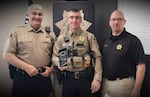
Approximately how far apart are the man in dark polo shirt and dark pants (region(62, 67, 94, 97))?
0.37ft

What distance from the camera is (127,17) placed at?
3.53ft

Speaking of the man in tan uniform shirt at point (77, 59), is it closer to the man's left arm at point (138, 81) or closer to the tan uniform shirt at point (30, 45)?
the tan uniform shirt at point (30, 45)

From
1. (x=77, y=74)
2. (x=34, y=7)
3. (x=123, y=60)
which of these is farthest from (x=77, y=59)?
(x=34, y=7)

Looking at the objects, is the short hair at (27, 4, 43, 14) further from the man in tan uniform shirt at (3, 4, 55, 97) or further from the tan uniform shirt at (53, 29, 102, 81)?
the tan uniform shirt at (53, 29, 102, 81)

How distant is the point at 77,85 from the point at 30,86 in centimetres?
23

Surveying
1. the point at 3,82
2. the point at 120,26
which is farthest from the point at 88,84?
the point at 3,82

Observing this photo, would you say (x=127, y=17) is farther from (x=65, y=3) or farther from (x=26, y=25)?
(x=26, y=25)

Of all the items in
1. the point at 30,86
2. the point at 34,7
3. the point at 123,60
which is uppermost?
the point at 34,7

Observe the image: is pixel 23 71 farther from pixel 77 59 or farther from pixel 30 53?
pixel 77 59

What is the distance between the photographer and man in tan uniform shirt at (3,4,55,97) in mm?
1103

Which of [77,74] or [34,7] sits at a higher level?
[34,7]

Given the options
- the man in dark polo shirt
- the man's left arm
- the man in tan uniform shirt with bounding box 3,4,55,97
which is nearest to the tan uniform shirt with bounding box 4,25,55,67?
the man in tan uniform shirt with bounding box 3,4,55,97

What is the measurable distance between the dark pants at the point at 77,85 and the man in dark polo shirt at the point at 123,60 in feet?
0.37

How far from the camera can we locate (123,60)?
109 cm
